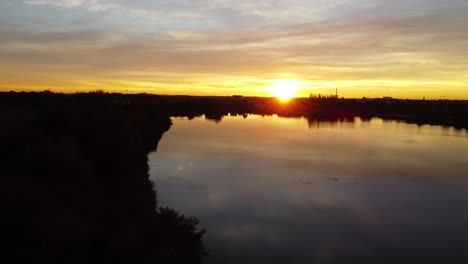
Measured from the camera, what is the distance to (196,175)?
23.2m

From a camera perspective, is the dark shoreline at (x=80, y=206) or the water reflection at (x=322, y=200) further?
the water reflection at (x=322, y=200)

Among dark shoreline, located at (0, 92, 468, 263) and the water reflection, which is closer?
dark shoreline, located at (0, 92, 468, 263)

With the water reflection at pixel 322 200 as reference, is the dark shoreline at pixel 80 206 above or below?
above

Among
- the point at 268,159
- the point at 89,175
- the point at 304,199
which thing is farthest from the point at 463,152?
the point at 89,175

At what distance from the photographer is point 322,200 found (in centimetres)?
1806

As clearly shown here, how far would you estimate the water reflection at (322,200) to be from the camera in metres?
12.6

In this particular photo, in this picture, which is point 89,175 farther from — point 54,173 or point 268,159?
point 268,159

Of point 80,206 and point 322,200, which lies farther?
point 322,200

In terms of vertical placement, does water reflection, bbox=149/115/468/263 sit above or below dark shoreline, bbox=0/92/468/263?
below

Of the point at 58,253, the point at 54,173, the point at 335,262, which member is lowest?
the point at 335,262

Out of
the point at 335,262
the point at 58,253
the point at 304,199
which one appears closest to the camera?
the point at 58,253

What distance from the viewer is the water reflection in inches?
494

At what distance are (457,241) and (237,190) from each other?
980 cm

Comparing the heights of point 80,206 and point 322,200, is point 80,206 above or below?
above
